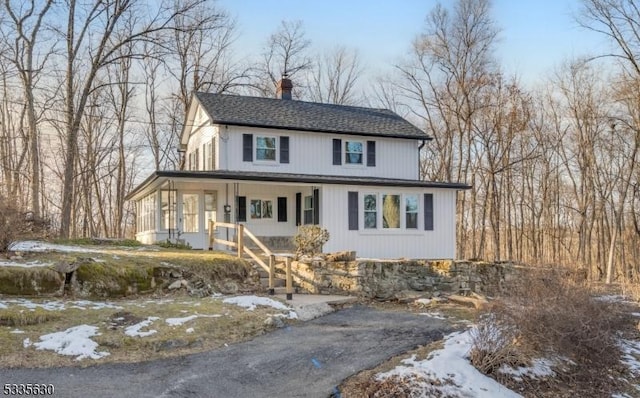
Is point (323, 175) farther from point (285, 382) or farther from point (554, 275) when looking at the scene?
point (285, 382)

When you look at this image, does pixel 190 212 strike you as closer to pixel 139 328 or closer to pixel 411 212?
pixel 411 212

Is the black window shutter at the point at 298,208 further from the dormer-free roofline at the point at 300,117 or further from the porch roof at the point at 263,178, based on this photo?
the dormer-free roofline at the point at 300,117

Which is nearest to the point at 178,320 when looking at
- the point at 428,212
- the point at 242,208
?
the point at 242,208

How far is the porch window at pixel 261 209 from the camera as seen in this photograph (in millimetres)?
18438

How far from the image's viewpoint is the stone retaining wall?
11.8 meters

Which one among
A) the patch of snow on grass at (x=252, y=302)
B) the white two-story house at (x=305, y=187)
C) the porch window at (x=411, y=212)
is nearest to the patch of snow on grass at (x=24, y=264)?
the patch of snow on grass at (x=252, y=302)

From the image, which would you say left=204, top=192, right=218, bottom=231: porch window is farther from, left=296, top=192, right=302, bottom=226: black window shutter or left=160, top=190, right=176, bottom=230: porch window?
left=296, top=192, right=302, bottom=226: black window shutter

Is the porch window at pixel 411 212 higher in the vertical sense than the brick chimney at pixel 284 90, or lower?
lower

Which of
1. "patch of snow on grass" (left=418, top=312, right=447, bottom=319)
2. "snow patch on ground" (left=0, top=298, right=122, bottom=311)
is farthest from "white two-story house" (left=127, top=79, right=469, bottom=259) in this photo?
"snow patch on ground" (left=0, top=298, right=122, bottom=311)

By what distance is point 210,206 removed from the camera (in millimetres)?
17953

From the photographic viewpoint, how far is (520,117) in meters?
27.2

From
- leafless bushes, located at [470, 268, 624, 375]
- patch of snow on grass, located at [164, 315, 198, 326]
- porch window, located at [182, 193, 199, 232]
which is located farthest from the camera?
porch window, located at [182, 193, 199, 232]

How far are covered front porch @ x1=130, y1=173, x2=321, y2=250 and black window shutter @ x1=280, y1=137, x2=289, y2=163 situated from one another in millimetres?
967

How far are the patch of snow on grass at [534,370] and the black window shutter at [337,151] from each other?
1297 cm
